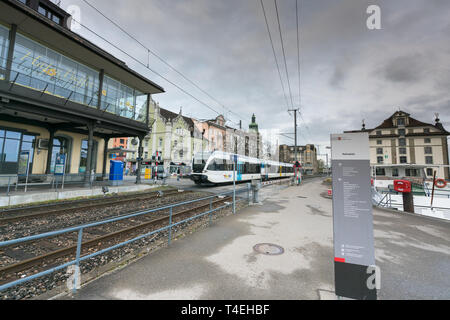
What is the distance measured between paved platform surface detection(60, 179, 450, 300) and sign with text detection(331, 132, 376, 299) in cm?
50

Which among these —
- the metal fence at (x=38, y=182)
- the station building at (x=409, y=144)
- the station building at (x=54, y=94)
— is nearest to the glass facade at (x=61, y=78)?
the station building at (x=54, y=94)

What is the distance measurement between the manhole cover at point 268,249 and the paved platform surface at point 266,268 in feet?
0.52

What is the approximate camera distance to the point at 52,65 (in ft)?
42.0

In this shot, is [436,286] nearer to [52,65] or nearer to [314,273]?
[314,273]

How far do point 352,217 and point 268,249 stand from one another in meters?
2.50

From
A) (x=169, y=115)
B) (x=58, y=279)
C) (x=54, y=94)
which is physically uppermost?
(x=169, y=115)

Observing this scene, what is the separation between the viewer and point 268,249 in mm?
4699

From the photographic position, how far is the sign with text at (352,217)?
2.66 meters

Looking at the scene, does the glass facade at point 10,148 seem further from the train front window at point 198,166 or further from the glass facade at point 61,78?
the train front window at point 198,166

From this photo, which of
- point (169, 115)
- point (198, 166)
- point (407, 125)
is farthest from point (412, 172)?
point (169, 115)

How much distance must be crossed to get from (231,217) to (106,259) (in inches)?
176

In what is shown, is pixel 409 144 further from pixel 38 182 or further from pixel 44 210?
pixel 38 182
